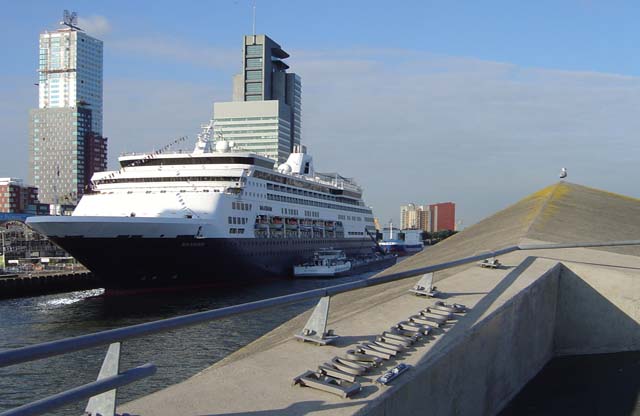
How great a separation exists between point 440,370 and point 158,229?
89.3 ft

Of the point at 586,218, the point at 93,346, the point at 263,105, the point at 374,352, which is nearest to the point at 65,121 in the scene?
the point at 263,105

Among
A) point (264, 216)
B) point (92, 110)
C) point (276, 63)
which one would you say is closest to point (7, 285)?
point (264, 216)

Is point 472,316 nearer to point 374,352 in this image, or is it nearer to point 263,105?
point 374,352

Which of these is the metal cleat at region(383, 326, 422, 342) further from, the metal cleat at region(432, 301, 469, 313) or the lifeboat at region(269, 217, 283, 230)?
the lifeboat at region(269, 217, 283, 230)

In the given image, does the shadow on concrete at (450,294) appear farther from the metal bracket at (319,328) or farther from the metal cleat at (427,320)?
the metal bracket at (319,328)

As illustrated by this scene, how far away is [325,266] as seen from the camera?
4319 cm

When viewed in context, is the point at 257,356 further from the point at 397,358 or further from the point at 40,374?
the point at 40,374

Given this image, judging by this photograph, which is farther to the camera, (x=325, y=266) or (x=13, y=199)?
(x=13, y=199)

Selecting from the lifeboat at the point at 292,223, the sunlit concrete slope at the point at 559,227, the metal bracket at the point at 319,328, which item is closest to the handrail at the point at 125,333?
the metal bracket at the point at 319,328

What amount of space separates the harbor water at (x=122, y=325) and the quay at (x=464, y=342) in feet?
3.66

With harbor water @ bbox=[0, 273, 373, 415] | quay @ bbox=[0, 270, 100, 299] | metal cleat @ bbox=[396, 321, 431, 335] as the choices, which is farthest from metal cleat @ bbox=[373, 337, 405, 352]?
quay @ bbox=[0, 270, 100, 299]

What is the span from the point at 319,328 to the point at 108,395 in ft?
6.41

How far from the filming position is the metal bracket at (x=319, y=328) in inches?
172

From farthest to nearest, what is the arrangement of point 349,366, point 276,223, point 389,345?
point 276,223 → point 389,345 → point 349,366
